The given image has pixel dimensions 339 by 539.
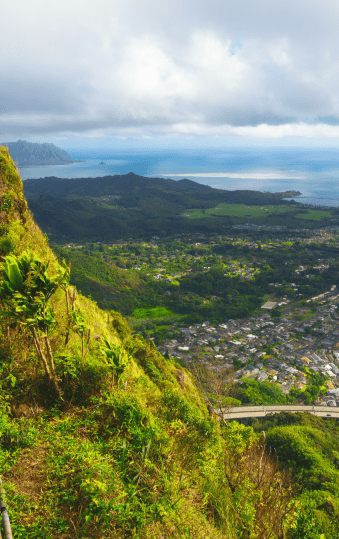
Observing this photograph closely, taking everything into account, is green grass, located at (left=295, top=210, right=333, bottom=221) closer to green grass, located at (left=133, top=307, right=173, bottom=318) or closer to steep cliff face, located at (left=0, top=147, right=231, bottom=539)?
green grass, located at (left=133, top=307, right=173, bottom=318)

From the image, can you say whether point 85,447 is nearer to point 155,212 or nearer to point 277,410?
point 277,410

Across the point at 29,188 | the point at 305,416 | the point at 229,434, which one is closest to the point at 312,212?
the point at 305,416

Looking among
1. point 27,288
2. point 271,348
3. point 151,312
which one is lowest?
point 271,348

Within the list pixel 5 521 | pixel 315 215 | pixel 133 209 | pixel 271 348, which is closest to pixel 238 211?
pixel 315 215

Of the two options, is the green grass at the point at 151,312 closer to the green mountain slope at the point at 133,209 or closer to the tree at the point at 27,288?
the tree at the point at 27,288

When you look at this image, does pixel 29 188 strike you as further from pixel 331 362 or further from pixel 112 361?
pixel 112 361

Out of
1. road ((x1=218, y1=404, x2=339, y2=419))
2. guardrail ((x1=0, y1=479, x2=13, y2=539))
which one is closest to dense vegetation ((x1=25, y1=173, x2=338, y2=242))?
road ((x1=218, y1=404, x2=339, y2=419))
